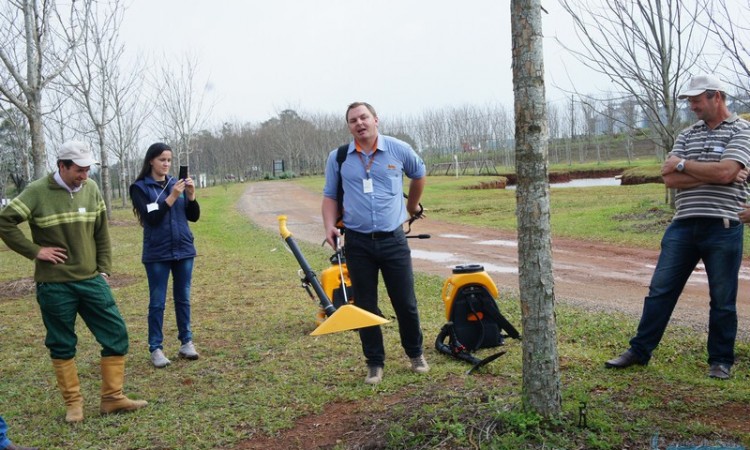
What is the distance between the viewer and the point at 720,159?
4258 millimetres

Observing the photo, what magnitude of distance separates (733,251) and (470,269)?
6.05ft

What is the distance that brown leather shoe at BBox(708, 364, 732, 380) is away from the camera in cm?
422

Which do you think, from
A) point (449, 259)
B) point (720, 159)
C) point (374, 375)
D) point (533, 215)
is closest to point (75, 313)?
point (374, 375)

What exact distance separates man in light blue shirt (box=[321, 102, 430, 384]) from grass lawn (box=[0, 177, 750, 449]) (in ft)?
1.08

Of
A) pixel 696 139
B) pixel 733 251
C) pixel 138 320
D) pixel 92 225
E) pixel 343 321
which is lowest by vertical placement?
pixel 138 320

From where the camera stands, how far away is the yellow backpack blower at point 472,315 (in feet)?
16.9

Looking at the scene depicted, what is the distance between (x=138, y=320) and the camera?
24.8ft

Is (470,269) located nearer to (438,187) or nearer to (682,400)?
(682,400)

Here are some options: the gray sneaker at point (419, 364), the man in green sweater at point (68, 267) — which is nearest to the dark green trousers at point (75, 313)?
the man in green sweater at point (68, 267)

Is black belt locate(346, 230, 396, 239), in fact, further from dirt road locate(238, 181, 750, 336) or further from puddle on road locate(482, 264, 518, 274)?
puddle on road locate(482, 264, 518, 274)

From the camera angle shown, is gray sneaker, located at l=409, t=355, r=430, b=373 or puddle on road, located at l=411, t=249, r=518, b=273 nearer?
gray sneaker, located at l=409, t=355, r=430, b=373

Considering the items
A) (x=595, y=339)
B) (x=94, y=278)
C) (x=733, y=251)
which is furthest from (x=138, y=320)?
(x=733, y=251)

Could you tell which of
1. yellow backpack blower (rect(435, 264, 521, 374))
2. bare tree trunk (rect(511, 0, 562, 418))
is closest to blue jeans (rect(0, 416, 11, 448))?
bare tree trunk (rect(511, 0, 562, 418))

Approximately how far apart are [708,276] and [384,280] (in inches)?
85.8
